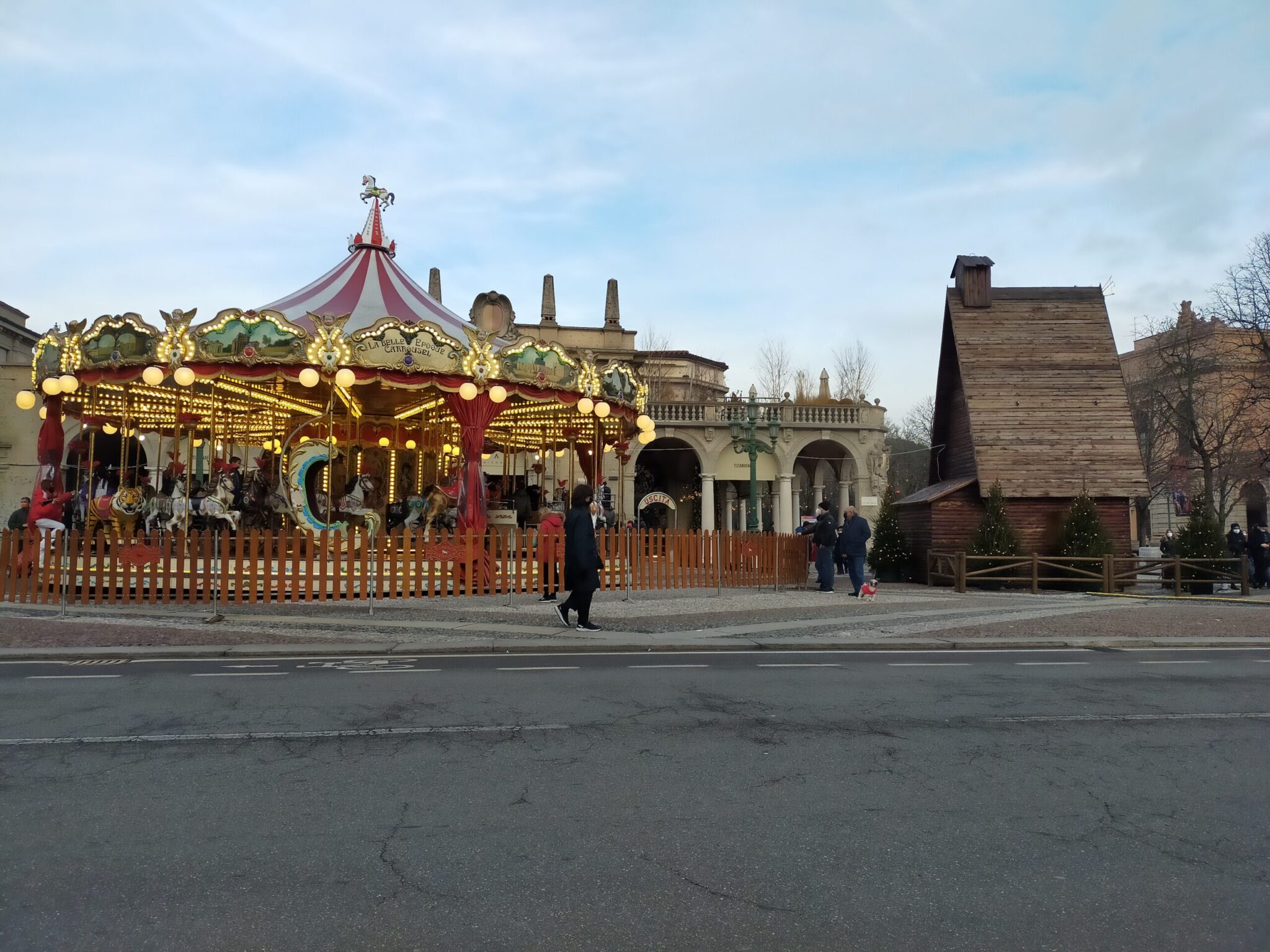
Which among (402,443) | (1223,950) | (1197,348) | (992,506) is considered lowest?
(1223,950)

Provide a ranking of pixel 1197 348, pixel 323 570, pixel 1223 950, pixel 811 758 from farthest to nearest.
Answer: pixel 1197 348 → pixel 323 570 → pixel 811 758 → pixel 1223 950

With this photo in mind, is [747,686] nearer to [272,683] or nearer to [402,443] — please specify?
[272,683]

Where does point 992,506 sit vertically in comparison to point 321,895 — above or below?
above

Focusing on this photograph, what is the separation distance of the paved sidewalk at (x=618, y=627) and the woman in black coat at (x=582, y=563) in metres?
0.43

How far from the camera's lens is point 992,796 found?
4.82m

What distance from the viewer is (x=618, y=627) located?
12555 mm

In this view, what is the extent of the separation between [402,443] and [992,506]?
47.5 feet

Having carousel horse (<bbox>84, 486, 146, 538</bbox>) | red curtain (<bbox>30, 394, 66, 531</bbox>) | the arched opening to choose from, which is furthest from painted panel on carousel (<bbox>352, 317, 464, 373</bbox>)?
the arched opening

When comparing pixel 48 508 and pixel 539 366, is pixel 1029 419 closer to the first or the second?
pixel 539 366

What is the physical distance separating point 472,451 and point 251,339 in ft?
14.1

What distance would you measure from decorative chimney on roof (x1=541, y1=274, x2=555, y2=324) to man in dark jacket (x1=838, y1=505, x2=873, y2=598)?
30.4 metres

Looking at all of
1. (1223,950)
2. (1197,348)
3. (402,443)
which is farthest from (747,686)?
(1197,348)

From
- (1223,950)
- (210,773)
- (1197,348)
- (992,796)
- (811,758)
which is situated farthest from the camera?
(1197,348)

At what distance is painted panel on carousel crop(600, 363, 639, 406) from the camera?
19.6 m
